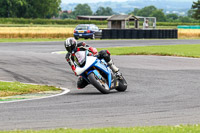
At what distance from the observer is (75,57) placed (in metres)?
11.3

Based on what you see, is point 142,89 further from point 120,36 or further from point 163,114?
point 120,36

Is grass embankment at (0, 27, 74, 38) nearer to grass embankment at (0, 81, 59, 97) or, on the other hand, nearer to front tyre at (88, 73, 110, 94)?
grass embankment at (0, 81, 59, 97)

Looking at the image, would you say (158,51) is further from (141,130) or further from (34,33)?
(34,33)

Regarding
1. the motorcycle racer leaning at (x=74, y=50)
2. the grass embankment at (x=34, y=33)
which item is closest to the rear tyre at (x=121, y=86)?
the motorcycle racer leaning at (x=74, y=50)

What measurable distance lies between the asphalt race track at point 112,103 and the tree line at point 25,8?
9692cm

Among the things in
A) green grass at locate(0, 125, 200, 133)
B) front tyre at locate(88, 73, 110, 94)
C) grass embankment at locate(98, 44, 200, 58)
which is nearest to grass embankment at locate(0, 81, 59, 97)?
front tyre at locate(88, 73, 110, 94)

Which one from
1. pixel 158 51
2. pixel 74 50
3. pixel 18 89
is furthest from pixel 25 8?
pixel 74 50

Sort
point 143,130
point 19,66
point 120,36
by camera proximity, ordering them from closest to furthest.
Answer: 1. point 143,130
2. point 19,66
3. point 120,36

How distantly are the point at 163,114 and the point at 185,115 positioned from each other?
1.23 feet

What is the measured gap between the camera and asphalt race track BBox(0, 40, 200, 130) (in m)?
7.46

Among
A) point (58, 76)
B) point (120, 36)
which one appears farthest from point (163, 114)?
point (120, 36)

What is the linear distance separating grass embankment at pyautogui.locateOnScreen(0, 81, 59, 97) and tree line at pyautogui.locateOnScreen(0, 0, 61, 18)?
9971 cm

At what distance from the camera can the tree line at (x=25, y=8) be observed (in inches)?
4454

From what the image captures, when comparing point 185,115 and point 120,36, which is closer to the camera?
point 185,115
